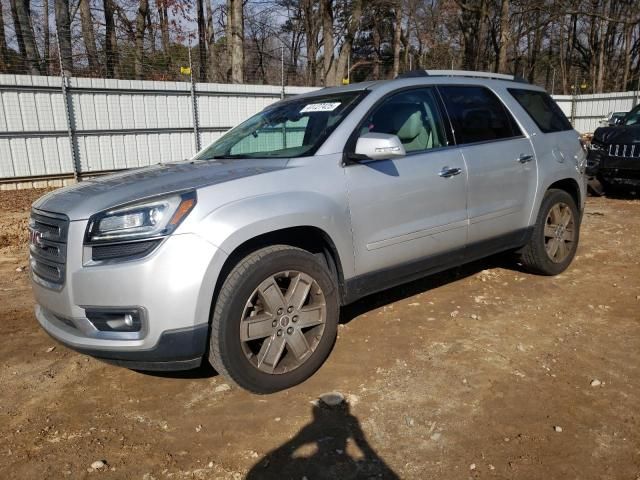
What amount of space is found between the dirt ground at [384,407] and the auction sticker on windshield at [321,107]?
1.59 metres

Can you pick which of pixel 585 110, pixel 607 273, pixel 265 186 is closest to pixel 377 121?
pixel 265 186

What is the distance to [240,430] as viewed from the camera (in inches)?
104

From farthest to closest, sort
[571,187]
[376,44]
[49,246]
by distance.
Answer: [376,44] → [571,187] → [49,246]

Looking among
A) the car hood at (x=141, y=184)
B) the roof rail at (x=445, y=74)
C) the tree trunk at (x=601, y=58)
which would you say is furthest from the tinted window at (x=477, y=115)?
the tree trunk at (x=601, y=58)

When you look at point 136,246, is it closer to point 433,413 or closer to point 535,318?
point 433,413

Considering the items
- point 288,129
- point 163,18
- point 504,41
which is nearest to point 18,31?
point 163,18

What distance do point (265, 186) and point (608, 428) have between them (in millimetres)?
2134

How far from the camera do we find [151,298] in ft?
8.25

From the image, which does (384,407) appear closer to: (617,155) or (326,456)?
(326,456)

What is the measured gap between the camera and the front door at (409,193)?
327cm

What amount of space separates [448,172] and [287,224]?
140 centimetres

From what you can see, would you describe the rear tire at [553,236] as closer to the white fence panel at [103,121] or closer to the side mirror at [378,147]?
the side mirror at [378,147]

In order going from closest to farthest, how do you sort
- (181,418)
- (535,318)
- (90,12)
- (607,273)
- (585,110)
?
1. (181,418)
2. (535,318)
3. (607,273)
4. (90,12)
5. (585,110)

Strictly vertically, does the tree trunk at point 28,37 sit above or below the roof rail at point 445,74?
above
